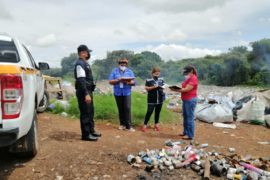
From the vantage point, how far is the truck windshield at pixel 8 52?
3.83 m

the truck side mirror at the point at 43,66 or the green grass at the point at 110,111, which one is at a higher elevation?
the truck side mirror at the point at 43,66

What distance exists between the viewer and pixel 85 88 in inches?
220

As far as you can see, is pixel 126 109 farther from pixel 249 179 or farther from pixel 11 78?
pixel 11 78

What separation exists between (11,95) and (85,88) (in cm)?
228

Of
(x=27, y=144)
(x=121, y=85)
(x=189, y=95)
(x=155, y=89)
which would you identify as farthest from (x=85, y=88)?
(x=189, y=95)

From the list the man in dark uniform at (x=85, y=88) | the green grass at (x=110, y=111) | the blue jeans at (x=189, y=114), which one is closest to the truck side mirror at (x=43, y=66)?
the man in dark uniform at (x=85, y=88)

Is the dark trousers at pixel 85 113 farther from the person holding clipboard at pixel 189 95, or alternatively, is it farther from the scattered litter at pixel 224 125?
the scattered litter at pixel 224 125

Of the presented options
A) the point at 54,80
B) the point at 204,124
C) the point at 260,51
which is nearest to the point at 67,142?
the point at 204,124

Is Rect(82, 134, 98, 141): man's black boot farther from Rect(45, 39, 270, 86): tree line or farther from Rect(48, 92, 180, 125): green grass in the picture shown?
Rect(45, 39, 270, 86): tree line

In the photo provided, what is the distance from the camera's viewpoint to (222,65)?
1271 inches

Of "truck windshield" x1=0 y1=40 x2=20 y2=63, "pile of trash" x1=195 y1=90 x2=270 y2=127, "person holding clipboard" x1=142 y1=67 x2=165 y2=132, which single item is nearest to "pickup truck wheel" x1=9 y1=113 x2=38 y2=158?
"truck windshield" x1=0 y1=40 x2=20 y2=63

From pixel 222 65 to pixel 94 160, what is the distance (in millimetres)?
29118

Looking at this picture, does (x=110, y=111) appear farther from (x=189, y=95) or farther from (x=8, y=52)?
(x=8, y=52)

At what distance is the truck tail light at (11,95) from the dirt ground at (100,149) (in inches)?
48.9
